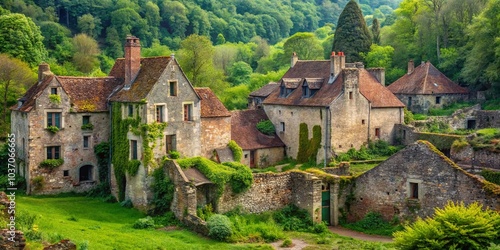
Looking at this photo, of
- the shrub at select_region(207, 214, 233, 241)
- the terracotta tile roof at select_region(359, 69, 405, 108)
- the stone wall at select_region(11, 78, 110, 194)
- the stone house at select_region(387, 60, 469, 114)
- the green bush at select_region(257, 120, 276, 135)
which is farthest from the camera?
the stone house at select_region(387, 60, 469, 114)

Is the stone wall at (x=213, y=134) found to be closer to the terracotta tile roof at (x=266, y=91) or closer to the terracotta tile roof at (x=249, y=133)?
the terracotta tile roof at (x=249, y=133)

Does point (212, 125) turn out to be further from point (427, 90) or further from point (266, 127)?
point (427, 90)

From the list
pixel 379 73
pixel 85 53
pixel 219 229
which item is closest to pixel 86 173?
pixel 219 229

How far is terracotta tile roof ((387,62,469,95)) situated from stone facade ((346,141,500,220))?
102 feet

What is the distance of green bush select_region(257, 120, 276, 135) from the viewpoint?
2199 inches

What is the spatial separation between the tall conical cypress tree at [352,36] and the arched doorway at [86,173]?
4274cm

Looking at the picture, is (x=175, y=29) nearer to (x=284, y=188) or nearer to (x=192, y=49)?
(x=192, y=49)

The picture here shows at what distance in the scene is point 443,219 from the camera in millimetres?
26328

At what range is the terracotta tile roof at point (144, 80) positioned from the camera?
41.4 m

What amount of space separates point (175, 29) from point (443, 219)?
99481 mm

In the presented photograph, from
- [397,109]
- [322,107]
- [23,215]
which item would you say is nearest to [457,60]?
[397,109]

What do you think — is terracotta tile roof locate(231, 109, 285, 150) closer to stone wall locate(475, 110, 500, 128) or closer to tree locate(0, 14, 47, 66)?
stone wall locate(475, 110, 500, 128)

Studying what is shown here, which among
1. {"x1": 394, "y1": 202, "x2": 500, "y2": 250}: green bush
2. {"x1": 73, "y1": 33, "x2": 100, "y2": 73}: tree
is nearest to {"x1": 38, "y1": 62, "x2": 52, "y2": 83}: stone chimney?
{"x1": 394, "y1": 202, "x2": 500, "y2": 250}: green bush

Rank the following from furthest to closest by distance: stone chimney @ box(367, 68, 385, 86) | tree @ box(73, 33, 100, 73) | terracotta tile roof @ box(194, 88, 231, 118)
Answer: tree @ box(73, 33, 100, 73) → stone chimney @ box(367, 68, 385, 86) → terracotta tile roof @ box(194, 88, 231, 118)
